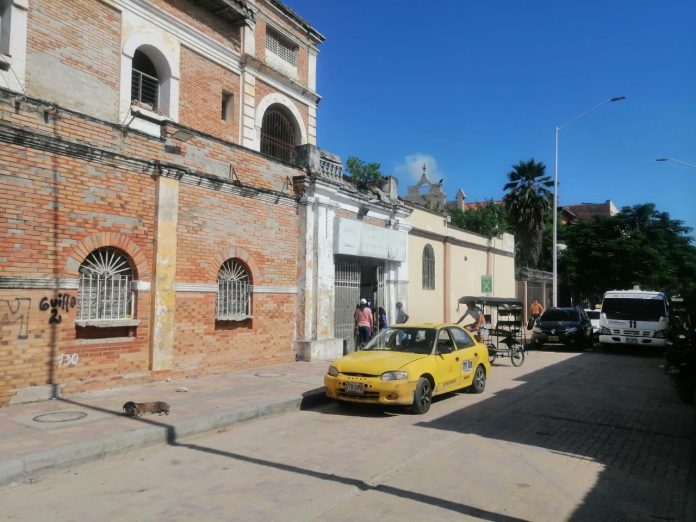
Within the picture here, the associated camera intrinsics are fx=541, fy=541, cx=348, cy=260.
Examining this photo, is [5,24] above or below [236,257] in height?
above

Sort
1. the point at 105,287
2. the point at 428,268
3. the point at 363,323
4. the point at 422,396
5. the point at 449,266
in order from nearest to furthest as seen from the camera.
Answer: the point at 422,396
the point at 105,287
the point at 363,323
the point at 428,268
the point at 449,266

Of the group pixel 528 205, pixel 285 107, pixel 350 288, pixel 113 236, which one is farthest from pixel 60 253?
pixel 528 205

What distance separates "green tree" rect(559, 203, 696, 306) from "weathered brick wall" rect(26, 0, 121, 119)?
31.6m

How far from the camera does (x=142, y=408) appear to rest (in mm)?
7578

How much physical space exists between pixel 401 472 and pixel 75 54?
12073 mm

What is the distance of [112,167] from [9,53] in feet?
14.2

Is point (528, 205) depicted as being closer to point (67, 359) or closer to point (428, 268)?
point (428, 268)

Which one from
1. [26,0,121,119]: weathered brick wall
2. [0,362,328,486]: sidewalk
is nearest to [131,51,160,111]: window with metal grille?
[26,0,121,119]: weathered brick wall

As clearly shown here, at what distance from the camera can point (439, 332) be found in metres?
9.80


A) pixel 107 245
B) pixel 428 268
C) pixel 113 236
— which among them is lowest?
pixel 107 245

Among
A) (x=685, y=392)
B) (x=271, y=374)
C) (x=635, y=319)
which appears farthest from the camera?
(x=635, y=319)

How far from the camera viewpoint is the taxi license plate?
27.8 ft

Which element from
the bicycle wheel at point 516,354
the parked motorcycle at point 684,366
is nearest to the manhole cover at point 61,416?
the parked motorcycle at point 684,366

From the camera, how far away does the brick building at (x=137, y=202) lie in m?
8.29
